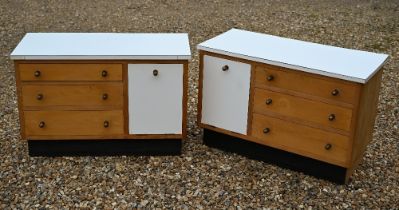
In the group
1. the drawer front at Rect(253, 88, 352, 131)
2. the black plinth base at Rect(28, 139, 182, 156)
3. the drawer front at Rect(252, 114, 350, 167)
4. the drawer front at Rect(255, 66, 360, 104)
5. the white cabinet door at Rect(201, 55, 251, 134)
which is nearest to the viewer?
the drawer front at Rect(255, 66, 360, 104)

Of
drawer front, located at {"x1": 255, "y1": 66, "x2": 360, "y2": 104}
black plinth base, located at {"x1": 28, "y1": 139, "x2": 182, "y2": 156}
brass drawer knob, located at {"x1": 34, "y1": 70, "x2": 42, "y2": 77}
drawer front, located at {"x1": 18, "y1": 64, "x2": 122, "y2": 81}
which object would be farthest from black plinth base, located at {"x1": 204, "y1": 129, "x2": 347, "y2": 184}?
brass drawer knob, located at {"x1": 34, "y1": 70, "x2": 42, "y2": 77}

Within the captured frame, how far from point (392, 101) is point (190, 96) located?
2.24m

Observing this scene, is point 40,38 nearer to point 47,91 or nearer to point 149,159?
point 47,91

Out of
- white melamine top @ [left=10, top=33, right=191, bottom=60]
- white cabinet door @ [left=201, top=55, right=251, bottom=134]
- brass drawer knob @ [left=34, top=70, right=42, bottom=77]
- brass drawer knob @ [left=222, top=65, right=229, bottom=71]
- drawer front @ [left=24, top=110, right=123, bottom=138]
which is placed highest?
white melamine top @ [left=10, top=33, right=191, bottom=60]

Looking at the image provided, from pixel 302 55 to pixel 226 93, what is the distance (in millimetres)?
714

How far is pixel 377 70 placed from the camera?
4637 millimetres

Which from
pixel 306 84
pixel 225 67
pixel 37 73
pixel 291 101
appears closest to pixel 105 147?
pixel 37 73

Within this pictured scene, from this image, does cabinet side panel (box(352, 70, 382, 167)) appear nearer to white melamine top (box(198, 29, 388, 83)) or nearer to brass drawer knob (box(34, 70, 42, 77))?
white melamine top (box(198, 29, 388, 83))

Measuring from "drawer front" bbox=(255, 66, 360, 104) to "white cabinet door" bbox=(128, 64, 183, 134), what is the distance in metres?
0.69

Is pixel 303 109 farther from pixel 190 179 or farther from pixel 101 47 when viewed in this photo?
pixel 101 47

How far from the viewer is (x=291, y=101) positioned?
4.75m

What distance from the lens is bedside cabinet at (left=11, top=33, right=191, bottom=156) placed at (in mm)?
4801

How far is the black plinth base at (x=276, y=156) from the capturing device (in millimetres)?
4832

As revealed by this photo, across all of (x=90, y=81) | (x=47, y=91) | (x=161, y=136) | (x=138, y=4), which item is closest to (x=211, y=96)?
(x=161, y=136)
